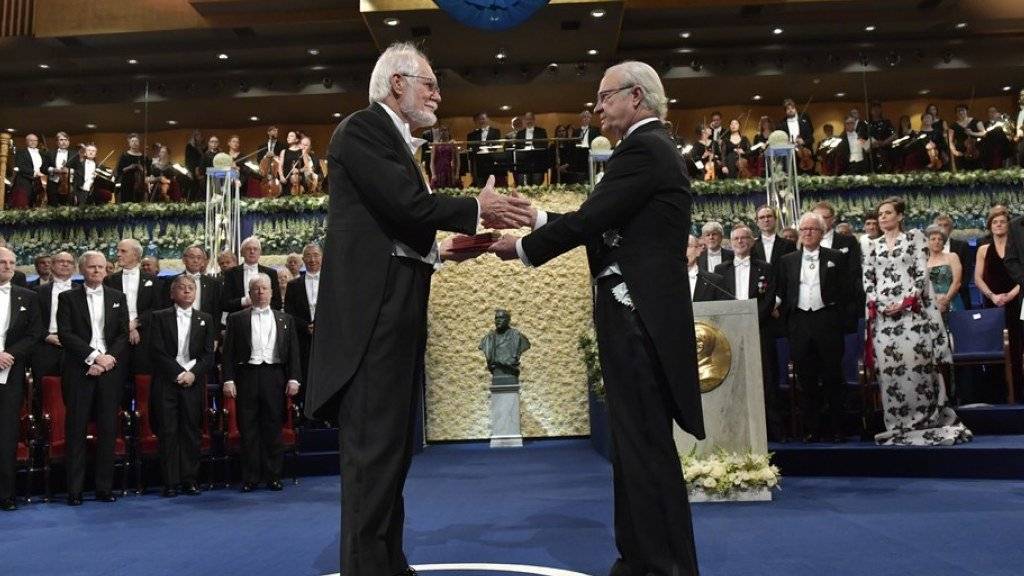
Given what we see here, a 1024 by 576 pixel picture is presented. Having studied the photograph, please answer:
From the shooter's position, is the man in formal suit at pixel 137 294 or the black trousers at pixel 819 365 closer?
the black trousers at pixel 819 365

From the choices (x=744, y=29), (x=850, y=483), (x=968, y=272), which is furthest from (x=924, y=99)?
(x=850, y=483)

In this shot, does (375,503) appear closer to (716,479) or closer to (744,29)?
(716,479)

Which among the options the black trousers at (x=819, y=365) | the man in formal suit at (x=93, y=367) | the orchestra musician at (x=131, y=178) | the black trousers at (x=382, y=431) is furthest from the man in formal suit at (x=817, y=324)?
the orchestra musician at (x=131, y=178)

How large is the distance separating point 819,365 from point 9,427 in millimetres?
5884

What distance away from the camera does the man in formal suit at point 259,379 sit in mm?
6582

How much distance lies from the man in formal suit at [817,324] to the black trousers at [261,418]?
13.1 ft

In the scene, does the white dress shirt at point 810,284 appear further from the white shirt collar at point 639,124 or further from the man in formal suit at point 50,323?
the man in formal suit at point 50,323

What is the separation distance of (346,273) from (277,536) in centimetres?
230

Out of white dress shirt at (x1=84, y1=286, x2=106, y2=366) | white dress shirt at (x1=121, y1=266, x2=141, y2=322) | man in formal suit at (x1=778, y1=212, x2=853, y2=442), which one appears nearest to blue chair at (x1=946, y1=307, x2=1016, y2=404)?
man in formal suit at (x1=778, y1=212, x2=853, y2=442)

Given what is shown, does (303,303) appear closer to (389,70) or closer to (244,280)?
(244,280)

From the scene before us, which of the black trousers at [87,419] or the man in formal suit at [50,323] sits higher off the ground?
the man in formal suit at [50,323]

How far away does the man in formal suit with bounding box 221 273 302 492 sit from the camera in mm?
6582

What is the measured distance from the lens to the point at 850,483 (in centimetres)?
548

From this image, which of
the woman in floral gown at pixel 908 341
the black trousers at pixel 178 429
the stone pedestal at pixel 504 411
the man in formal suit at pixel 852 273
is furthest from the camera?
the stone pedestal at pixel 504 411
